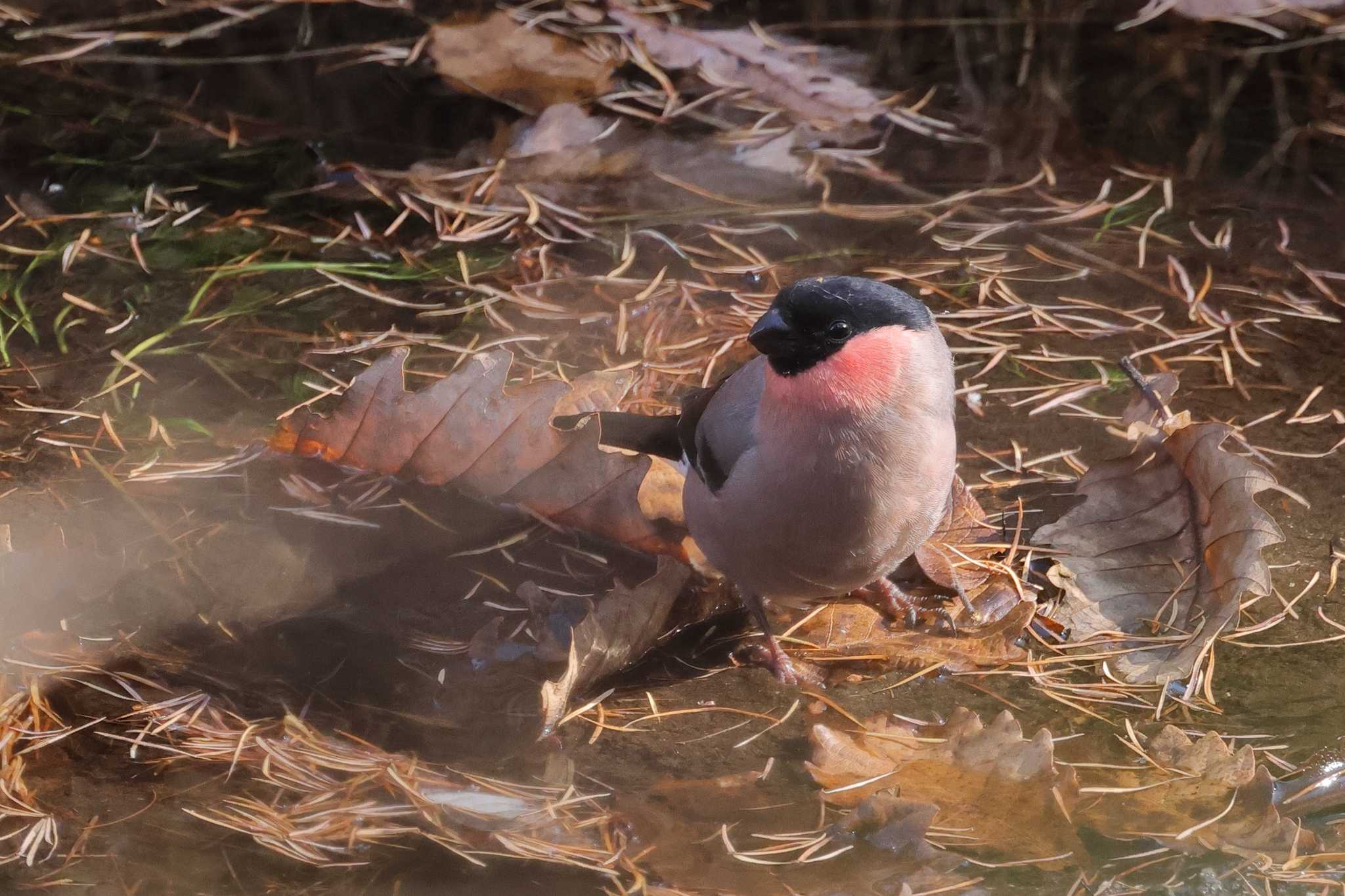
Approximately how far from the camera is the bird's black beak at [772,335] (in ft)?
8.05

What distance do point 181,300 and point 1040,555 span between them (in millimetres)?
2595

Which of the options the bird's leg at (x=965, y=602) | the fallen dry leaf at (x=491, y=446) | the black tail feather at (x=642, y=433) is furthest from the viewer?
the black tail feather at (x=642, y=433)

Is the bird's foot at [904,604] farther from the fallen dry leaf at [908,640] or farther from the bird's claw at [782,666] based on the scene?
the bird's claw at [782,666]

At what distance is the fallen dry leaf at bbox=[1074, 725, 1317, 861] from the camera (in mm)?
2104

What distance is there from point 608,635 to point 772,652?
38cm

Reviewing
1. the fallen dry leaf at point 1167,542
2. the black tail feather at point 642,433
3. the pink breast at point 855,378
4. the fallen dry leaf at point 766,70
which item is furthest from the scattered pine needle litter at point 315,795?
the fallen dry leaf at point 766,70

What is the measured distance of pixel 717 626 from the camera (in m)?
2.85

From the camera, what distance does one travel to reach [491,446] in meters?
2.92

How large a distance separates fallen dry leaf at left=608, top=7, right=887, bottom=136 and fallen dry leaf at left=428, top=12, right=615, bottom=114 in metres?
0.35

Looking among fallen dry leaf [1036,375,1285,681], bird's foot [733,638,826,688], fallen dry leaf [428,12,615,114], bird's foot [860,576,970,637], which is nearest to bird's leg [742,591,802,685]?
bird's foot [733,638,826,688]

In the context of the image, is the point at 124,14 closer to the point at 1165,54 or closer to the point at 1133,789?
the point at 1165,54

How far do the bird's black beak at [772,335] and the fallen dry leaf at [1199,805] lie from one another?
1022 millimetres

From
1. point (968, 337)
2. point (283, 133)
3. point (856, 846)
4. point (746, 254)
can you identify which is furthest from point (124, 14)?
point (856, 846)

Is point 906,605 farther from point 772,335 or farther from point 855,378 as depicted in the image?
point 772,335
